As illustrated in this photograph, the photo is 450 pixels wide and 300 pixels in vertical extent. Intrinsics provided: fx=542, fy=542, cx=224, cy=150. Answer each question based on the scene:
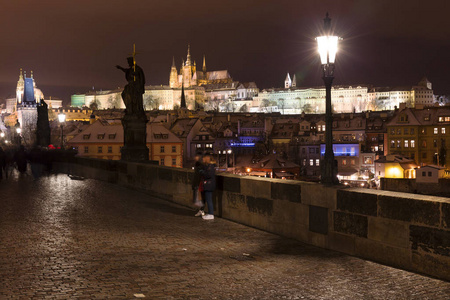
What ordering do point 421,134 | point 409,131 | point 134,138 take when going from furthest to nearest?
1. point 409,131
2. point 421,134
3. point 134,138

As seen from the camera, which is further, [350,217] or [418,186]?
[418,186]

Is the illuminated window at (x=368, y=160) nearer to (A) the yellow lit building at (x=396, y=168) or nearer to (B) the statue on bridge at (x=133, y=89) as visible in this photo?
(A) the yellow lit building at (x=396, y=168)

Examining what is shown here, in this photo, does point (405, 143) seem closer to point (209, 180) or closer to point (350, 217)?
point (209, 180)

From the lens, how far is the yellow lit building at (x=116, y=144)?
209ft

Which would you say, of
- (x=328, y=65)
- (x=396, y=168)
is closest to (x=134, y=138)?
(x=328, y=65)

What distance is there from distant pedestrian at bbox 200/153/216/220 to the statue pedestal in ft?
34.1

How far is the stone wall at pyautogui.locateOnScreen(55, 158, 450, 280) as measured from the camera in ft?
22.0

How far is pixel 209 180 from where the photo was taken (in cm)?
1134

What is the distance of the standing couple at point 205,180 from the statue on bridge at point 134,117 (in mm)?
9889

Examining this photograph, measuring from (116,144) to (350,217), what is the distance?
58.0m

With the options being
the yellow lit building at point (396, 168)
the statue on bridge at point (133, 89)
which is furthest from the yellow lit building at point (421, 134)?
the statue on bridge at point (133, 89)

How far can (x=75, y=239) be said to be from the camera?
28.9ft

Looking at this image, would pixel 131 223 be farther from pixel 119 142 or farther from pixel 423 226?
pixel 119 142

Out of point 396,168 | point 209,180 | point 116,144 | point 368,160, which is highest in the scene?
point 116,144
